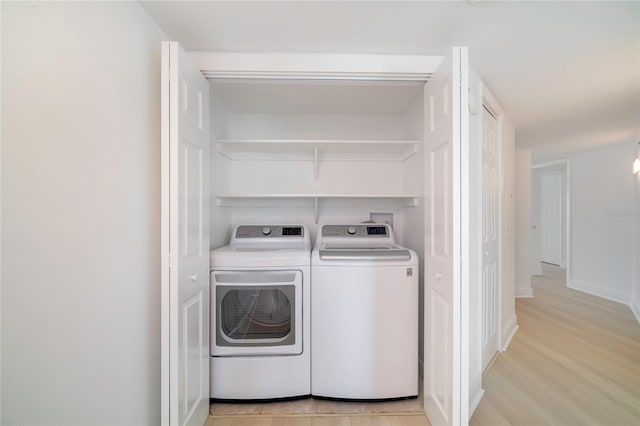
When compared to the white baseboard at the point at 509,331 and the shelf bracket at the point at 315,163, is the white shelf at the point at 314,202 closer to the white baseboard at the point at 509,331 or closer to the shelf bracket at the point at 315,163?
the shelf bracket at the point at 315,163

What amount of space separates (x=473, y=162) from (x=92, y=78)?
1.95m

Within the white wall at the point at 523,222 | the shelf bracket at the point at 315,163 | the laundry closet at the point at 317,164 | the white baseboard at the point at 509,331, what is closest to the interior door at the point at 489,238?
the white baseboard at the point at 509,331

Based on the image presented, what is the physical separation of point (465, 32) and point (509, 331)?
272cm

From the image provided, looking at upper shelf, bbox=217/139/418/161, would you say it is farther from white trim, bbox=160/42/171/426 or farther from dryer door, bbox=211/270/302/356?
dryer door, bbox=211/270/302/356

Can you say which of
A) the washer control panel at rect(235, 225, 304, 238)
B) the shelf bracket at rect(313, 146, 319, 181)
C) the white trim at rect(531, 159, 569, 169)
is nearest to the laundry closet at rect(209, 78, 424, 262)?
the shelf bracket at rect(313, 146, 319, 181)

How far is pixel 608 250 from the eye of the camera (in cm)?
354

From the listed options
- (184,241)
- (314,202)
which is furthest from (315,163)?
(184,241)

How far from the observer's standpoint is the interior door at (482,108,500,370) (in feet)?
6.00

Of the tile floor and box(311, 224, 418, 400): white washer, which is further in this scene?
box(311, 224, 418, 400): white washer

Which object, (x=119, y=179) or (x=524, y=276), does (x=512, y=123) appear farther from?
(x=119, y=179)

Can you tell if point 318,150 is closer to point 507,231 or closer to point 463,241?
point 463,241

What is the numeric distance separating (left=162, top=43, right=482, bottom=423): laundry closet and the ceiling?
161mm

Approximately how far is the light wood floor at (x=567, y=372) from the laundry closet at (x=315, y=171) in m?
0.61

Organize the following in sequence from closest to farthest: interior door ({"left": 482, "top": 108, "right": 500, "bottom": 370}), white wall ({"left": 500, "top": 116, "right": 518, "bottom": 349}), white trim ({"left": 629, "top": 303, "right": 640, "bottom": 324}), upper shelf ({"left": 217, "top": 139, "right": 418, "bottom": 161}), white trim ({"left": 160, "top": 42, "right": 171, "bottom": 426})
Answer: white trim ({"left": 160, "top": 42, "right": 171, "bottom": 426}) → interior door ({"left": 482, "top": 108, "right": 500, "bottom": 370}) → upper shelf ({"left": 217, "top": 139, "right": 418, "bottom": 161}) → white wall ({"left": 500, "top": 116, "right": 518, "bottom": 349}) → white trim ({"left": 629, "top": 303, "right": 640, "bottom": 324})
